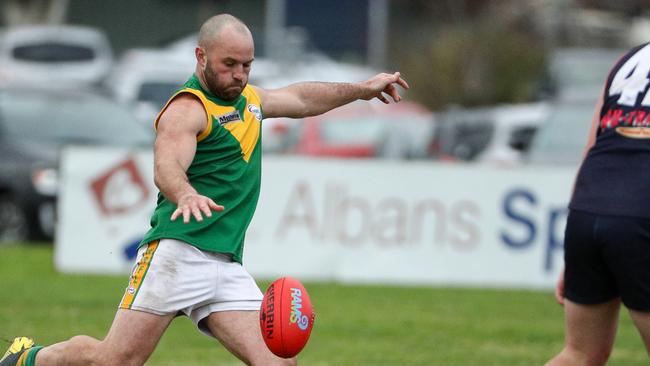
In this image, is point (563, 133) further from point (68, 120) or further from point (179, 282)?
point (179, 282)

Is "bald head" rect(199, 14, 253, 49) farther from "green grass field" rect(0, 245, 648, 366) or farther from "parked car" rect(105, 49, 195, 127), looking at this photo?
"parked car" rect(105, 49, 195, 127)

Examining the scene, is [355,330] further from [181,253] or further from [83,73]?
[83,73]

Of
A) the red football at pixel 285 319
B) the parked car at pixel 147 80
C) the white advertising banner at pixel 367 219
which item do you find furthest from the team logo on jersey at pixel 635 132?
the parked car at pixel 147 80

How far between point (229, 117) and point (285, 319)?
3.01ft

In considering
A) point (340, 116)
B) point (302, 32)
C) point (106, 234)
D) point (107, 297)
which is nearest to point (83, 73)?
point (302, 32)

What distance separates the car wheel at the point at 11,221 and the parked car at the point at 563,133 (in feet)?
19.5

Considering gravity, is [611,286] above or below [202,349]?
above

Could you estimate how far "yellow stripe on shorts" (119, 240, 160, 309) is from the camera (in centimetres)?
634

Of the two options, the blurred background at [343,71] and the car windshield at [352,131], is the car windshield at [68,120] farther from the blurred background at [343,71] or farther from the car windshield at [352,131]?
the car windshield at [352,131]

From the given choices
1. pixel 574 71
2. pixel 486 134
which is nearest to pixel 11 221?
pixel 486 134

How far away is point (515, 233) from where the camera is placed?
14477 mm

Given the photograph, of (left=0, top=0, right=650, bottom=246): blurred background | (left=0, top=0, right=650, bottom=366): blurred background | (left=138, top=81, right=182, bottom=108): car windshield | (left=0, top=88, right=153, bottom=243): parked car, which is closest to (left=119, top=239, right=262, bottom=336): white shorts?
(left=0, top=0, right=650, bottom=366): blurred background

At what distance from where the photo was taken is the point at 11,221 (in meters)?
17.1

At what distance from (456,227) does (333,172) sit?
134 cm
